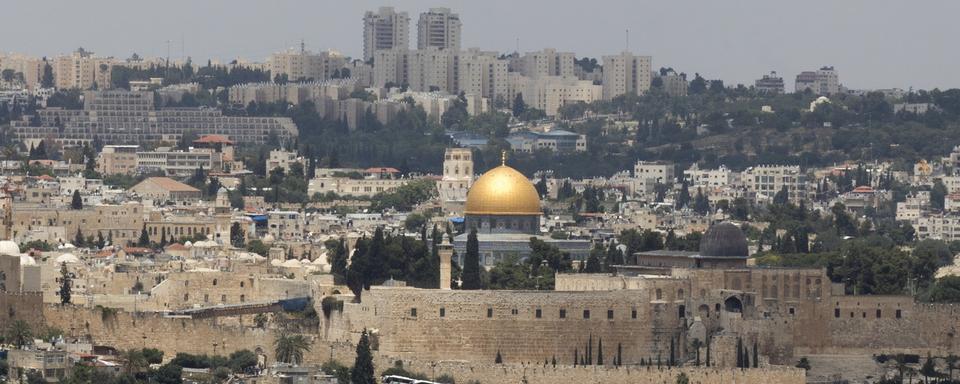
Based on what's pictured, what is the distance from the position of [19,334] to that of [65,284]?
30.2ft

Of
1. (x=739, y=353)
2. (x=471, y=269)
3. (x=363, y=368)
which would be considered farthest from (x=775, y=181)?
(x=363, y=368)

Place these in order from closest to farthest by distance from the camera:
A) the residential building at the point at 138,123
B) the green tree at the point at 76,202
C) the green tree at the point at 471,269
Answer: the green tree at the point at 471,269 → the green tree at the point at 76,202 → the residential building at the point at 138,123

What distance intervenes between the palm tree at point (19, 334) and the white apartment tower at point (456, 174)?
52.0 metres

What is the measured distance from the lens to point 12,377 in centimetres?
7075

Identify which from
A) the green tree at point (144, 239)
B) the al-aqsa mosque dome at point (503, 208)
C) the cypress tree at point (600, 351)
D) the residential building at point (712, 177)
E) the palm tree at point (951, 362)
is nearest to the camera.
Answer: the cypress tree at point (600, 351)

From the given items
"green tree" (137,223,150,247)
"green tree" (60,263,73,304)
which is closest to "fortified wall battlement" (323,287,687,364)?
"green tree" (60,263,73,304)

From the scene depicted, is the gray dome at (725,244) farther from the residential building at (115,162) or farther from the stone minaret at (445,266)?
the residential building at (115,162)

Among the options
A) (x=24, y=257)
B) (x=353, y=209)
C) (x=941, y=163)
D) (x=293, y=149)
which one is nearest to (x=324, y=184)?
(x=353, y=209)

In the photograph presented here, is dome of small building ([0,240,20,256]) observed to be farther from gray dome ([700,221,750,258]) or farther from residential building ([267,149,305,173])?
residential building ([267,149,305,173])

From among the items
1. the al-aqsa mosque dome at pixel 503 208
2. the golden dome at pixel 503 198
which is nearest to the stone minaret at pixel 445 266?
the al-aqsa mosque dome at pixel 503 208

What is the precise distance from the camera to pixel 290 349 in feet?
248

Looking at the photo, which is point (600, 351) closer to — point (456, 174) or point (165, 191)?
point (165, 191)

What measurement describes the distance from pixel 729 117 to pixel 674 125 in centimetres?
285

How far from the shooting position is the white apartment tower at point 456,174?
423 ft
